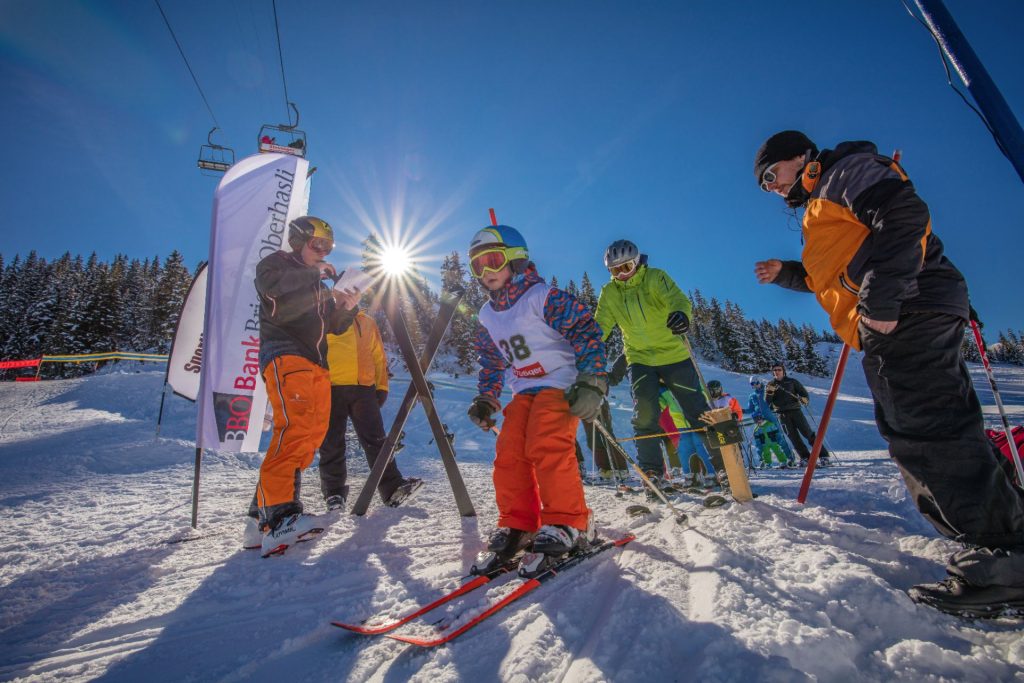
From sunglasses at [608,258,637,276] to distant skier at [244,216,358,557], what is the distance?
259cm

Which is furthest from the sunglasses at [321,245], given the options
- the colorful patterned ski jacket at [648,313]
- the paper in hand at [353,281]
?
the colorful patterned ski jacket at [648,313]

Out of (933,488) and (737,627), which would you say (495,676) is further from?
(933,488)

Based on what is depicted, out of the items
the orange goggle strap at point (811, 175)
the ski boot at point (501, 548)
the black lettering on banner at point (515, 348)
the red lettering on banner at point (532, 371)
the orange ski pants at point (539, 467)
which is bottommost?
the ski boot at point (501, 548)

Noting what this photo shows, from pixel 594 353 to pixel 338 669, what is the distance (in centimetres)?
196

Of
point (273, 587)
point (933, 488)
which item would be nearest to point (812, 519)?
point (933, 488)

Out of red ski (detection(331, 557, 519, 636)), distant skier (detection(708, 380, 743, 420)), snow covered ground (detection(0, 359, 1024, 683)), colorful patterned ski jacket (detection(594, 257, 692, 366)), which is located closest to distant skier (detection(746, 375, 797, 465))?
distant skier (detection(708, 380, 743, 420))

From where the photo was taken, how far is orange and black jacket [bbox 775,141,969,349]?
1.62 meters

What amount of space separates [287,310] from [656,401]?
3.41 m

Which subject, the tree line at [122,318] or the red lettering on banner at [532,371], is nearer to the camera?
the red lettering on banner at [532,371]

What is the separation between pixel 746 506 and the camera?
2.73 metres

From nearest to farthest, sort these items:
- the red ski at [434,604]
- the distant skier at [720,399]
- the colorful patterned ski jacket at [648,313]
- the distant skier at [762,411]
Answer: the red ski at [434,604] → the colorful patterned ski jacket at [648,313] → the distant skier at [720,399] → the distant skier at [762,411]

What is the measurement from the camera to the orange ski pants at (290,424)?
9.03 ft

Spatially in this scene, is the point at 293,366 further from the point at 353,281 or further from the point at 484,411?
the point at 484,411

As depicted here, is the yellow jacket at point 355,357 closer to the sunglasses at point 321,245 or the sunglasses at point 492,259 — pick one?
the sunglasses at point 321,245
